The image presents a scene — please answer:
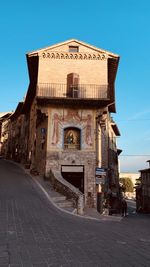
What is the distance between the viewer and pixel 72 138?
19.0 metres

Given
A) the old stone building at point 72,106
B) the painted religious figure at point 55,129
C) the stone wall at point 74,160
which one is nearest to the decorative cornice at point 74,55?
the old stone building at point 72,106

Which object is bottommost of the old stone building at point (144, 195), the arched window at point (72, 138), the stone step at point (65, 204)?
the old stone building at point (144, 195)

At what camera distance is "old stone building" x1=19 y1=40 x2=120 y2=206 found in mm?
18375

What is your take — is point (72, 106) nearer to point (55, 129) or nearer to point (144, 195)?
point (55, 129)

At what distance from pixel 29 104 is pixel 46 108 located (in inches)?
447

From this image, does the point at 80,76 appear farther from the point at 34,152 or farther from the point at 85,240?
the point at 85,240

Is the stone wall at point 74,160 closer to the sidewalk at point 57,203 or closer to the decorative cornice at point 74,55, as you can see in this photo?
the sidewalk at point 57,203

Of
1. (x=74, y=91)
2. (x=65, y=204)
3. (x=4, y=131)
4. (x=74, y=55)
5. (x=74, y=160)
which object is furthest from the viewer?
(x=4, y=131)

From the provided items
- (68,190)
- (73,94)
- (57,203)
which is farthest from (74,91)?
(57,203)

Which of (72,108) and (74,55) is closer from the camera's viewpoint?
(72,108)

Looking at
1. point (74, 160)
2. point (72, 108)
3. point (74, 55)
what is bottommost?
point (74, 160)

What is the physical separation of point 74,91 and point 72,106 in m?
1.18

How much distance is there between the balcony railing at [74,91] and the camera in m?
19.1

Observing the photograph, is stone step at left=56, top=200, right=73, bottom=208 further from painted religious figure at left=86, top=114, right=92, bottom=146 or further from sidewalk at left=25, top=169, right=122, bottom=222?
painted religious figure at left=86, top=114, right=92, bottom=146
